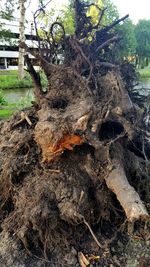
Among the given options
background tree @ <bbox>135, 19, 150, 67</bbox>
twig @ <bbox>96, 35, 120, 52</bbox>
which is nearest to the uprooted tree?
twig @ <bbox>96, 35, 120, 52</bbox>

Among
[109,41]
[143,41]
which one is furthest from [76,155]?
[143,41]

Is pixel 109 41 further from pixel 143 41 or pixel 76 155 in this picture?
pixel 143 41

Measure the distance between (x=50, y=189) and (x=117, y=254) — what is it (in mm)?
861

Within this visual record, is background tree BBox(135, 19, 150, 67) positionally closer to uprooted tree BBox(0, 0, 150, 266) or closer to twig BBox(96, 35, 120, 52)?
twig BBox(96, 35, 120, 52)

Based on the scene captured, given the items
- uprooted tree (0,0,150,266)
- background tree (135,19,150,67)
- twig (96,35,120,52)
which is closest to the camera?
uprooted tree (0,0,150,266)

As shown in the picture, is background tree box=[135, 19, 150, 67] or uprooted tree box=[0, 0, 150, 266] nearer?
uprooted tree box=[0, 0, 150, 266]

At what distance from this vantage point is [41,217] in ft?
8.25

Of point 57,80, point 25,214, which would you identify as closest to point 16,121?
point 57,80

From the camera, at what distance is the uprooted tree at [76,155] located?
2.45 meters

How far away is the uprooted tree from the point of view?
245cm

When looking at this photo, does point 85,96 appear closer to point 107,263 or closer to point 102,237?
point 102,237

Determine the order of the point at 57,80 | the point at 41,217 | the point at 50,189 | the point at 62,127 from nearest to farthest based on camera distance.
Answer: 1. the point at 62,127
2. the point at 41,217
3. the point at 50,189
4. the point at 57,80

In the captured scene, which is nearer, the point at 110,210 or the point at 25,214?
the point at 25,214

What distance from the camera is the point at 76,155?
110 inches
